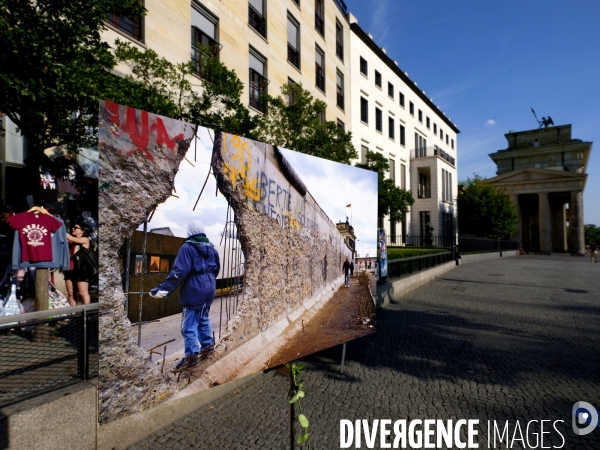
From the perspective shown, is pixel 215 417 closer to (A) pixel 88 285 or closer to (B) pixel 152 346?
(B) pixel 152 346

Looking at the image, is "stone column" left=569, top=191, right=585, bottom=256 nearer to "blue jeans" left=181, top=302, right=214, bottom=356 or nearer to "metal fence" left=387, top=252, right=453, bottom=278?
"metal fence" left=387, top=252, right=453, bottom=278

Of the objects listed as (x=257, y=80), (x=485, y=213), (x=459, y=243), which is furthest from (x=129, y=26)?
(x=485, y=213)

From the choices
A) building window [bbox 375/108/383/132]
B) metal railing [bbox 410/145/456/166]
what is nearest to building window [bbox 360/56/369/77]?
building window [bbox 375/108/383/132]

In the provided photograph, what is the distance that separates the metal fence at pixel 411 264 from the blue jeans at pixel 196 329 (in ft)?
30.0

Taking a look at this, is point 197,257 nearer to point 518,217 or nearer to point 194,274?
point 194,274

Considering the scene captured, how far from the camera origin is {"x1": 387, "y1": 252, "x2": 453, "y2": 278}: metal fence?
1183cm

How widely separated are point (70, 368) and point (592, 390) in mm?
5836

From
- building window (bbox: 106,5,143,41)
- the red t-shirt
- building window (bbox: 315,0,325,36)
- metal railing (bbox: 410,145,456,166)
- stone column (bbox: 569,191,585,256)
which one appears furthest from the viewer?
stone column (bbox: 569,191,585,256)

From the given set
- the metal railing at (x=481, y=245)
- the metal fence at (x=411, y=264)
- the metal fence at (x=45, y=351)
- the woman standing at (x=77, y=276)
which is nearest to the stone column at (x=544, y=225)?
the metal railing at (x=481, y=245)

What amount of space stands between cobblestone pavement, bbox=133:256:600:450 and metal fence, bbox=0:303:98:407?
94 cm

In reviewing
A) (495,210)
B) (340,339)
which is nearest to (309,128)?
(340,339)

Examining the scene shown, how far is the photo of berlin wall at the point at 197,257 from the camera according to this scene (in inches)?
93.9

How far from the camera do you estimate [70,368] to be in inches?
129

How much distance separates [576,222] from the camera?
166ft
